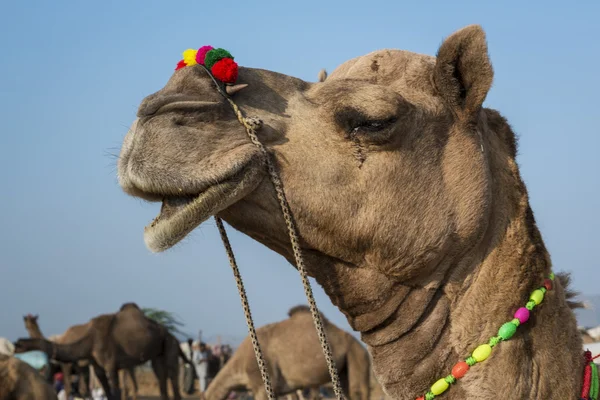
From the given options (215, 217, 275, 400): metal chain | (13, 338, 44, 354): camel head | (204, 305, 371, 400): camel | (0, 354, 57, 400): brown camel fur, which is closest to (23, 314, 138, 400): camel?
(13, 338, 44, 354): camel head

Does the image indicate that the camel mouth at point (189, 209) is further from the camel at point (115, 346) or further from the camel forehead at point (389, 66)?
the camel at point (115, 346)

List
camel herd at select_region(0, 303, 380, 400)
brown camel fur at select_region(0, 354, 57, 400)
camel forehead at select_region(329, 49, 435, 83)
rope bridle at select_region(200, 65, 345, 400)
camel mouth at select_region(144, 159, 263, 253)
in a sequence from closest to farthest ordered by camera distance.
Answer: camel mouth at select_region(144, 159, 263, 253)
rope bridle at select_region(200, 65, 345, 400)
camel forehead at select_region(329, 49, 435, 83)
brown camel fur at select_region(0, 354, 57, 400)
camel herd at select_region(0, 303, 380, 400)

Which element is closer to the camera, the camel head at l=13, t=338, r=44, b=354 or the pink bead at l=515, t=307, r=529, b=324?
the pink bead at l=515, t=307, r=529, b=324

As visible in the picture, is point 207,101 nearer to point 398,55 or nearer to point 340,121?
point 340,121

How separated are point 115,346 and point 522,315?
64.5 ft

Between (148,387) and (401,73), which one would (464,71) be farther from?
(148,387)

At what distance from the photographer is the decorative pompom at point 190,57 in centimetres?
262

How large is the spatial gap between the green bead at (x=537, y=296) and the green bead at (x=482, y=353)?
0.22 metres

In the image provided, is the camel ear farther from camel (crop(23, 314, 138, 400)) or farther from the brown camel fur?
camel (crop(23, 314, 138, 400))

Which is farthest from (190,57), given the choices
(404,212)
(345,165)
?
(404,212)

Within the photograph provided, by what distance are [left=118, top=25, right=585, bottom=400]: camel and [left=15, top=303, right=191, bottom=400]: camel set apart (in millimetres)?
18940

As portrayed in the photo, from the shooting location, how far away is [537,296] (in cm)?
268

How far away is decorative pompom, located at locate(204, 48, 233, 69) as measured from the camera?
254cm

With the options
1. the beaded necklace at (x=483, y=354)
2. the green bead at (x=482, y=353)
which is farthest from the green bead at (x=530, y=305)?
the green bead at (x=482, y=353)
